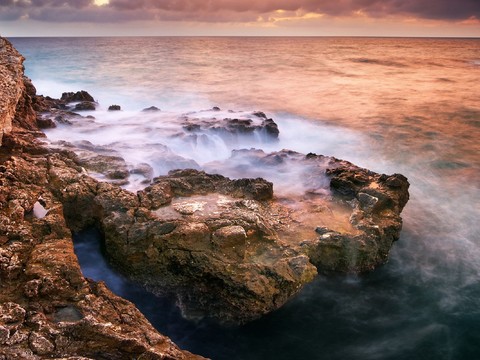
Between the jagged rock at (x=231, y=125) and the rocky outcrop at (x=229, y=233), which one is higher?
the jagged rock at (x=231, y=125)

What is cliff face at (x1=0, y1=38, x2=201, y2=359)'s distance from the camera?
163 inches

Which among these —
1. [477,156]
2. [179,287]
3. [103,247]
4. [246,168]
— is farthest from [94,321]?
[477,156]

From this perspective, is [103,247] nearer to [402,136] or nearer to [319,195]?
[319,195]

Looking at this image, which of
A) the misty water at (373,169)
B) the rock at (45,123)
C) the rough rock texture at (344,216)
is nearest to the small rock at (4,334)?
the misty water at (373,169)

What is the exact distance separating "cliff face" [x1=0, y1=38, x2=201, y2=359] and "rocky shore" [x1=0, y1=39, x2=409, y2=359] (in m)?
0.02

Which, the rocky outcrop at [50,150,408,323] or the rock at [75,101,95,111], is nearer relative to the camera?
the rocky outcrop at [50,150,408,323]

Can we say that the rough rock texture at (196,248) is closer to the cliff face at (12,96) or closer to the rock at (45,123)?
the cliff face at (12,96)

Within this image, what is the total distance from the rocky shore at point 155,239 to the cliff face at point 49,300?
0.05ft

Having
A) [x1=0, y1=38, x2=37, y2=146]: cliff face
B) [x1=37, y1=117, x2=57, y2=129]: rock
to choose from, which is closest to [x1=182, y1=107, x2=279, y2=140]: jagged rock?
[x1=37, y1=117, x2=57, y2=129]: rock

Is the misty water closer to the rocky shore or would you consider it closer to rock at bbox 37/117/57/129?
rock at bbox 37/117/57/129

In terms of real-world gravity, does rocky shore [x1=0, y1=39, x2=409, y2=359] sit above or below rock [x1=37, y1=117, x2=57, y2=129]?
below

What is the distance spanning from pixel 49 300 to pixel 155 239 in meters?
2.38

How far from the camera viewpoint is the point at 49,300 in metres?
4.74

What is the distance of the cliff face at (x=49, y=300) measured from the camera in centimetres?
413
